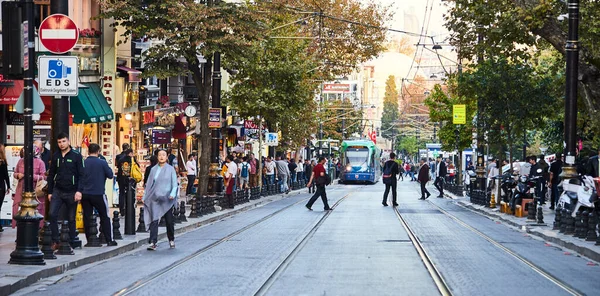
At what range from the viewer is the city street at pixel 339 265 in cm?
1334

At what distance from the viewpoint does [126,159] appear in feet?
86.5

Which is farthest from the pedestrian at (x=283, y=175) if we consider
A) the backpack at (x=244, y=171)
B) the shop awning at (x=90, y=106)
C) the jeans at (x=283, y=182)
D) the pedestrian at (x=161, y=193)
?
the pedestrian at (x=161, y=193)

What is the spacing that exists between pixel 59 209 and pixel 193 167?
22.6 m

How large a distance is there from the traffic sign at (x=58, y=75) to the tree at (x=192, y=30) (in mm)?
14186

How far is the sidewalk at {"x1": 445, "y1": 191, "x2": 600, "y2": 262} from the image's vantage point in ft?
62.8

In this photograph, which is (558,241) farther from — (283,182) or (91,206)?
(283,182)

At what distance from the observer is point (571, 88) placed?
2509cm

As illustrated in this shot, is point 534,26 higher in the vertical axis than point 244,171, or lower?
higher

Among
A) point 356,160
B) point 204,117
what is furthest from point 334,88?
point 204,117

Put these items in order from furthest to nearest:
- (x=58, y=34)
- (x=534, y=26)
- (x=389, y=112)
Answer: (x=389, y=112) < (x=534, y=26) < (x=58, y=34)

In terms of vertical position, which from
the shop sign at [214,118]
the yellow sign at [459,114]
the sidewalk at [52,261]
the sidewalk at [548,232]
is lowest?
the sidewalk at [548,232]

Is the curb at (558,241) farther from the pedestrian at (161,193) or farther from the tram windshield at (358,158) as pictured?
the tram windshield at (358,158)

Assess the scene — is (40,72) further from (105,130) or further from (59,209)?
(105,130)

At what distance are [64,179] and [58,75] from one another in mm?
1677
